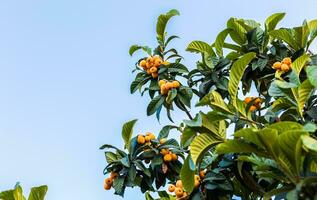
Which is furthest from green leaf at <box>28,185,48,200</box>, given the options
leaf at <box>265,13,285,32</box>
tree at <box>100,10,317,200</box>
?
leaf at <box>265,13,285,32</box>

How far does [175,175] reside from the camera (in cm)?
385

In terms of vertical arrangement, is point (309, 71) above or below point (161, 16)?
below

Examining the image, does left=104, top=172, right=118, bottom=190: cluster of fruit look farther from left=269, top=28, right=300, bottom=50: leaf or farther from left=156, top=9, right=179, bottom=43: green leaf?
left=269, top=28, right=300, bottom=50: leaf

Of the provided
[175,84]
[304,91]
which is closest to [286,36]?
[175,84]

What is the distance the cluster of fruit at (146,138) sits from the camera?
3.88m

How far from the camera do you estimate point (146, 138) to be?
3.91 meters

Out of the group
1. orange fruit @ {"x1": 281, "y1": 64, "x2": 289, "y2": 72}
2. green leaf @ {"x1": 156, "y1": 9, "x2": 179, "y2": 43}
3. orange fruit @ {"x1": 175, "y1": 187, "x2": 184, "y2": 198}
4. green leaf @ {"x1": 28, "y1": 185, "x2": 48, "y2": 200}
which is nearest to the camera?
green leaf @ {"x1": 28, "y1": 185, "x2": 48, "y2": 200}

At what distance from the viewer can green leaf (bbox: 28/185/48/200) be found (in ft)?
10.1

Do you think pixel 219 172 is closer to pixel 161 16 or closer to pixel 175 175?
pixel 175 175

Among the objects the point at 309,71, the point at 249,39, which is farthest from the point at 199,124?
the point at 249,39

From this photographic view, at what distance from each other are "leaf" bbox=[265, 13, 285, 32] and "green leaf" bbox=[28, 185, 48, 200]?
186 centimetres

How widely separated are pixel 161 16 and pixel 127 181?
1.29 metres

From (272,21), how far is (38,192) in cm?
195

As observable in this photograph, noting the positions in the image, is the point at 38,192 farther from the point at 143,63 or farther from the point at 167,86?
the point at 143,63
